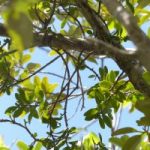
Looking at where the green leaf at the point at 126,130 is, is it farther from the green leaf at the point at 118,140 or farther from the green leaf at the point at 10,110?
the green leaf at the point at 10,110

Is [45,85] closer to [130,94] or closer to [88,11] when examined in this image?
[130,94]

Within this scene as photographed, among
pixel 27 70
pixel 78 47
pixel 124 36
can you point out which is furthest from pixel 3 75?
pixel 78 47

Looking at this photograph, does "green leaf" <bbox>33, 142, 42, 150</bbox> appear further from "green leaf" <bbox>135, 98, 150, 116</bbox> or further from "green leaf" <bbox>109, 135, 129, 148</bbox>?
"green leaf" <bbox>135, 98, 150, 116</bbox>

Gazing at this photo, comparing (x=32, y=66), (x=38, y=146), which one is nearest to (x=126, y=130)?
(x=38, y=146)

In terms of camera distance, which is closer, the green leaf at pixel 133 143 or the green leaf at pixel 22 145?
the green leaf at pixel 133 143

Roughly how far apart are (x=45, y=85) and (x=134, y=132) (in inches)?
29.0

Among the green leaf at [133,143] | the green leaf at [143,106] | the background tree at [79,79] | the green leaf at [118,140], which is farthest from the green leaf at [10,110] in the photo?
the green leaf at [143,106]

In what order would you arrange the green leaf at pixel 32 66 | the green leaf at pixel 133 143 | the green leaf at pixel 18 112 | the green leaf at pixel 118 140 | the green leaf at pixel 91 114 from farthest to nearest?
the green leaf at pixel 32 66, the green leaf at pixel 18 112, the green leaf at pixel 91 114, the green leaf at pixel 118 140, the green leaf at pixel 133 143

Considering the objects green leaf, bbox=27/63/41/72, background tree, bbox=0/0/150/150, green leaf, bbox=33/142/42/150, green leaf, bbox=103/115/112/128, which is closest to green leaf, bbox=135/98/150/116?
background tree, bbox=0/0/150/150

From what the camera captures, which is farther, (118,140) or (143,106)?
(118,140)

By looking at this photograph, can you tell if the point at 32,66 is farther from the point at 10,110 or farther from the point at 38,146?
the point at 38,146

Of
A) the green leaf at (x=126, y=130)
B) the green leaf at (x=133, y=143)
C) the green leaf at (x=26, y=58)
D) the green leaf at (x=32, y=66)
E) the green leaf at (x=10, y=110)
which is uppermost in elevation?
the green leaf at (x=26, y=58)

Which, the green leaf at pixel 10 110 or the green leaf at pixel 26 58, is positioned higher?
the green leaf at pixel 26 58

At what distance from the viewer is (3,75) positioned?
5.46ft
